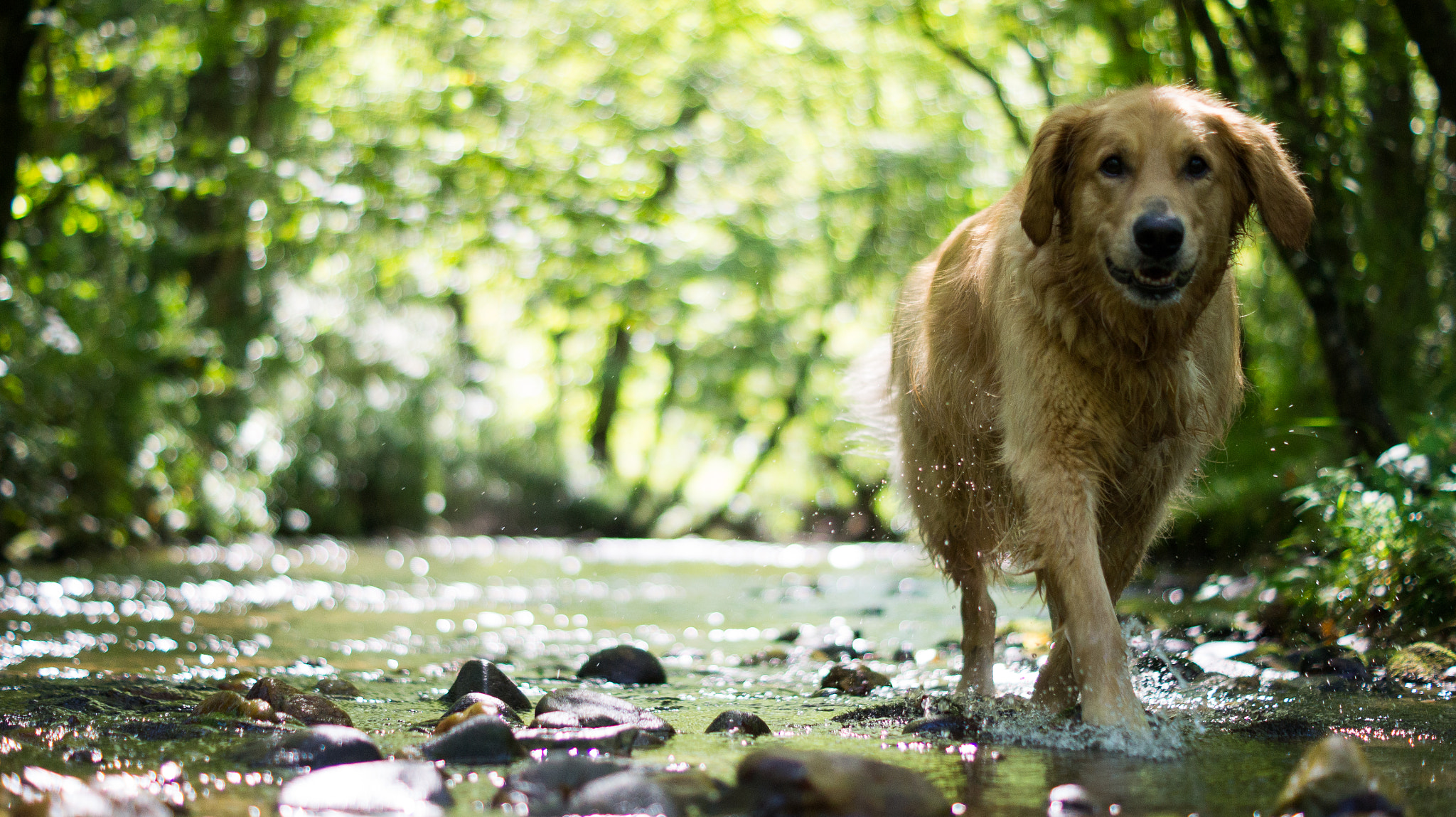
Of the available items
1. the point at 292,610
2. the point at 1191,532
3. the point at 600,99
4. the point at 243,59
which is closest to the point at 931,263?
the point at 292,610

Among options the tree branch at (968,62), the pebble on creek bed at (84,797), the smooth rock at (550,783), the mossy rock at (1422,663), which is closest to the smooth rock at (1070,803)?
the smooth rock at (550,783)

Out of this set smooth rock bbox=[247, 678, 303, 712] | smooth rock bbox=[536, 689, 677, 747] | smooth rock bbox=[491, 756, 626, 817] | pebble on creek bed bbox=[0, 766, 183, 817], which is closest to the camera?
pebble on creek bed bbox=[0, 766, 183, 817]

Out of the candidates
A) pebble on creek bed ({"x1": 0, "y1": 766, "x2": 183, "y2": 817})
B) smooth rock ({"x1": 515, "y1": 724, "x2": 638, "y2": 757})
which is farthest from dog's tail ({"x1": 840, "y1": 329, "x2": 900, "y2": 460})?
pebble on creek bed ({"x1": 0, "y1": 766, "x2": 183, "y2": 817})

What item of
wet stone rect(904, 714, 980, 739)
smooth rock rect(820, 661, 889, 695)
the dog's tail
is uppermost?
the dog's tail

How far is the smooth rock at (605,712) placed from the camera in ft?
10.1

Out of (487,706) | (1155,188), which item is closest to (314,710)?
(487,706)

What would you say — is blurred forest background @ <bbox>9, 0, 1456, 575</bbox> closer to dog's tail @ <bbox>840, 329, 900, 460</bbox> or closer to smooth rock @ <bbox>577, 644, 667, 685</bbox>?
dog's tail @ <bbox>840, 329, 900, 460</bbox>

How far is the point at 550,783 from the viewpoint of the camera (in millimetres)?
2496

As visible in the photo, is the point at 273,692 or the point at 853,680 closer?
the point at 273,692

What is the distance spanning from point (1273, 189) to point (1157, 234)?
57 centimetres

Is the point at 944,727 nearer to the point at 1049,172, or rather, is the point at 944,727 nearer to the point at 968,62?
the point at 1049,172

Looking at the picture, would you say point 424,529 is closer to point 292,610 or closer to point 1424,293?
point 292,610

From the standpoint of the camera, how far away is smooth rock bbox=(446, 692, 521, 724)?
331 centimetres

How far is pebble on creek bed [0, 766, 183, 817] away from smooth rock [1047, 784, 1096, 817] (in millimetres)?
1721
